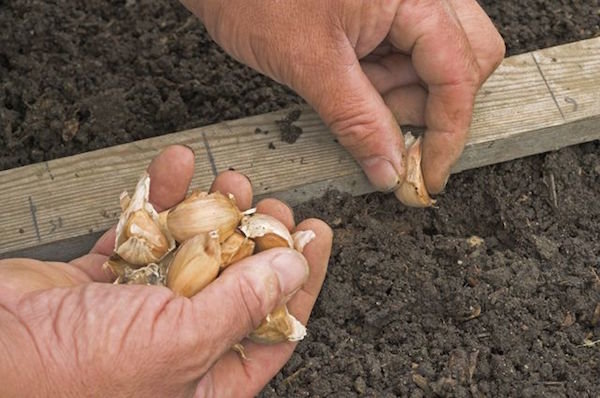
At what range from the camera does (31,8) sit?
8.81ft

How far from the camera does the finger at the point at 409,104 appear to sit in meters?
2.16

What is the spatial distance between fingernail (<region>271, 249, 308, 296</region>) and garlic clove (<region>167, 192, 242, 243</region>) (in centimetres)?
17

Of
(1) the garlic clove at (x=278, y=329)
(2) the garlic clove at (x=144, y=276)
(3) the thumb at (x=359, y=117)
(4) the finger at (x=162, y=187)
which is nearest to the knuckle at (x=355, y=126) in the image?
(3) the thumb at (x=359, y=117)

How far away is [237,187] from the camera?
1992mm

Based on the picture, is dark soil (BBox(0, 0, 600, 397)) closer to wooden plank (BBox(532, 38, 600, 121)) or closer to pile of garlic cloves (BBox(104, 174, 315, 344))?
wooden plank (BBox(532, 38, 600, 121))

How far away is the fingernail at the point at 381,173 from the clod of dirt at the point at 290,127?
204 mm

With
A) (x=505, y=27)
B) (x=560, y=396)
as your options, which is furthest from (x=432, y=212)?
(x=505, y=27)

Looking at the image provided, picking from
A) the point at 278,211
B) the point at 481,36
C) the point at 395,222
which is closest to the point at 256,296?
the point at 278,211

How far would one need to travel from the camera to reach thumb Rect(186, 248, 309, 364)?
157 centimetres

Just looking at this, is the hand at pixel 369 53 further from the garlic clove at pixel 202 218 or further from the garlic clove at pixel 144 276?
the garlic clove at pixel 144 276

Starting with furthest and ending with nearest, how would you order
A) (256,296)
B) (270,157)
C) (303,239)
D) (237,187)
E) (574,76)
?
1. (574,76)
2. (270,157)
3. (237,187)
4. (303,239)
5. (256,296)

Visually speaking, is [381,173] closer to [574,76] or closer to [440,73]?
[440,73]

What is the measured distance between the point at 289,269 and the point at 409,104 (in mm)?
666

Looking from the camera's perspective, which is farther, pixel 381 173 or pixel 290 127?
pixel 290 127
